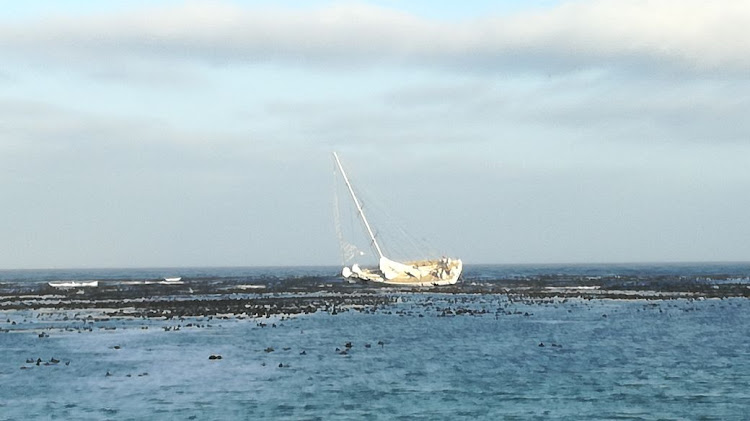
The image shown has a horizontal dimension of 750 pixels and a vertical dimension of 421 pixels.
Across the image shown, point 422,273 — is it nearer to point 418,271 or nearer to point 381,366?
point 418,271

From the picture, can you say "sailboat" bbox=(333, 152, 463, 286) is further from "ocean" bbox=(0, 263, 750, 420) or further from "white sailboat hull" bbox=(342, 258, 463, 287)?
"ocean" bbox=(0, 263, 750, 420)

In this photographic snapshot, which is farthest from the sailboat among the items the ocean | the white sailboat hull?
the ocean

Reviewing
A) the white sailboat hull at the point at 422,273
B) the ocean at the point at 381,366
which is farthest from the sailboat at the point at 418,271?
the ocean at the point at 381,366

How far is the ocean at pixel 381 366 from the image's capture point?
32719 millimetres

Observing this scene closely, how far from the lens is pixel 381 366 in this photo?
143ft

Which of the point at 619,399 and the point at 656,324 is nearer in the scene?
the point at 619,399

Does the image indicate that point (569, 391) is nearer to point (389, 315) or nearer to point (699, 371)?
point (699, 371)

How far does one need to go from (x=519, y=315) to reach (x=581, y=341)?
1958 centimetres

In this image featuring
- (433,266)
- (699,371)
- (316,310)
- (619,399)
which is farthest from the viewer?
(433,266)

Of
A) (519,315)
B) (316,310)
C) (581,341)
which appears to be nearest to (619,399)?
(581,341)

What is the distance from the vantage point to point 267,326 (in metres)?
64.3

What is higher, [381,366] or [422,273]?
[422,273]

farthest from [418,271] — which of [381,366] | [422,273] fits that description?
[381,366]

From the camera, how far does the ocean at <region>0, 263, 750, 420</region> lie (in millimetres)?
32719
